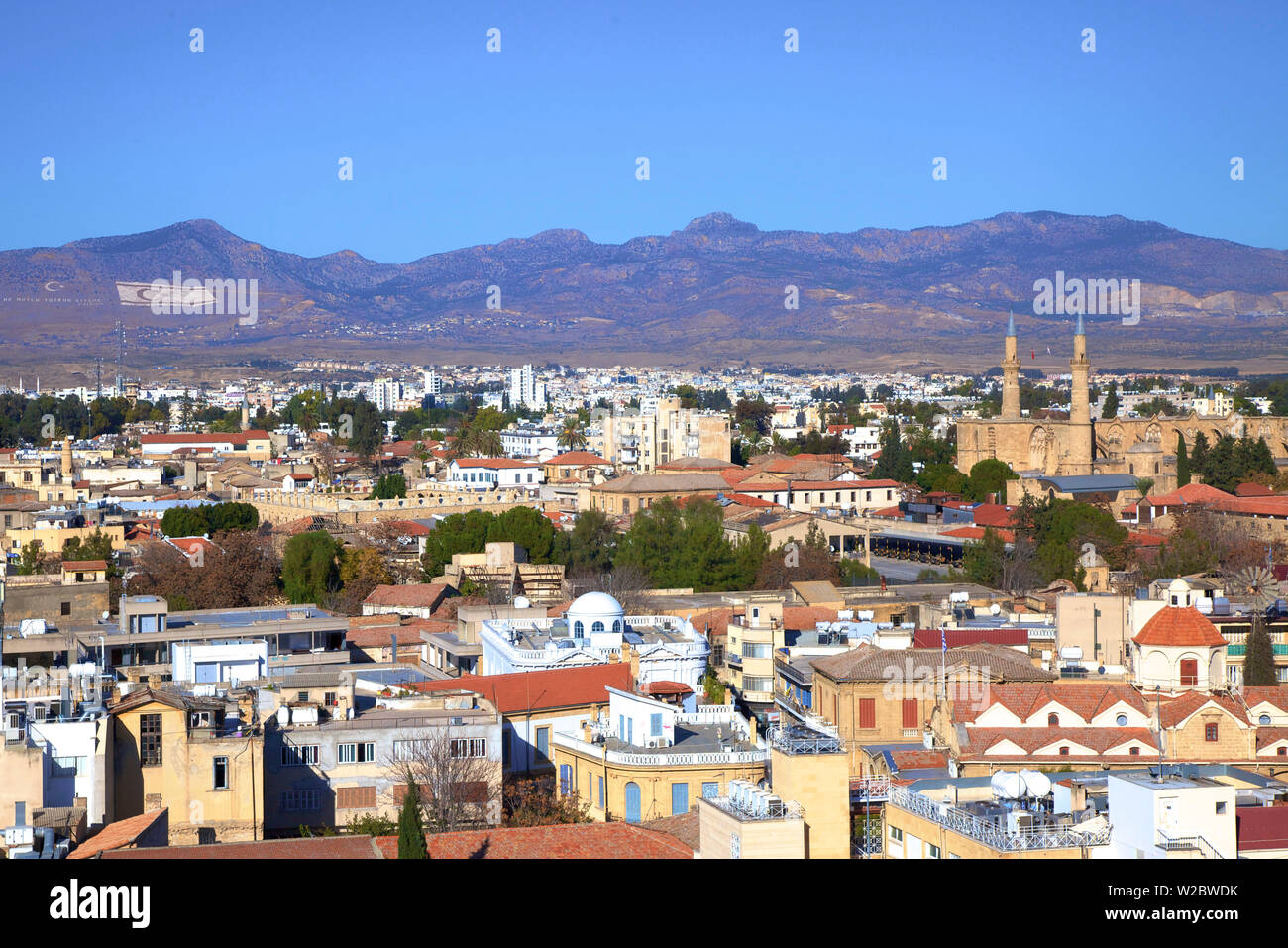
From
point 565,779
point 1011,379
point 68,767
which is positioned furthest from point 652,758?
point 1011,379

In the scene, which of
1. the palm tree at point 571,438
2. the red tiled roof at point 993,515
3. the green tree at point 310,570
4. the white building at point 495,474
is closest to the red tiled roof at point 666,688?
the green tree at point 310,570

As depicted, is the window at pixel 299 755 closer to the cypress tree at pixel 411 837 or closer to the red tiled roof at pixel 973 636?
the cypress tree at pixel 411 837

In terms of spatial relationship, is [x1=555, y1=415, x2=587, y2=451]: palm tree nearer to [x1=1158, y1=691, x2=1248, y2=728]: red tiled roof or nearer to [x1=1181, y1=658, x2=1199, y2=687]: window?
[x1=1181, y1=658, x2=1199, y2=687]: window

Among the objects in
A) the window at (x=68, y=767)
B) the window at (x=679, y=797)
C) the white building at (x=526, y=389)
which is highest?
the white building at (x=526, y=389)

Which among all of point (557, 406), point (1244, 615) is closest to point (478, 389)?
point (557, 406)

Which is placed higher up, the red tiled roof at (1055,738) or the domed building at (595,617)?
the domed building at (595,617)
